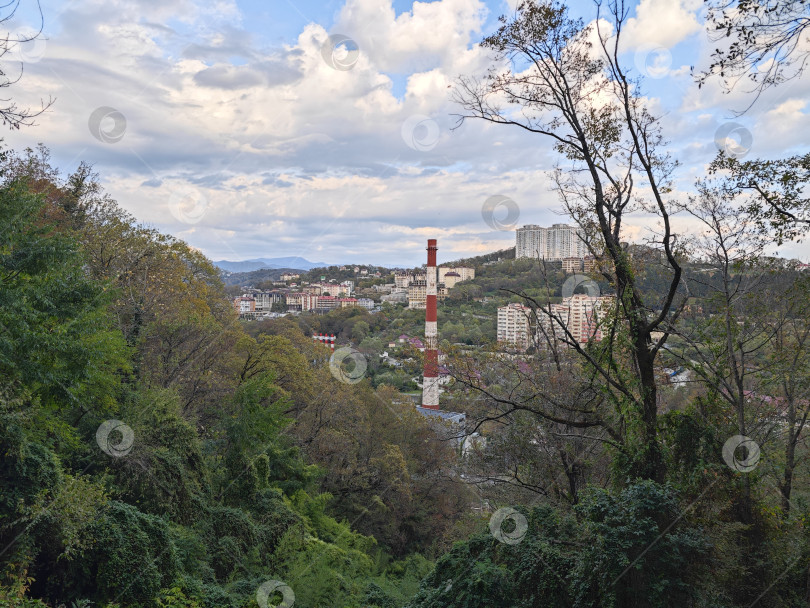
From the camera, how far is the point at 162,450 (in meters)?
11.1

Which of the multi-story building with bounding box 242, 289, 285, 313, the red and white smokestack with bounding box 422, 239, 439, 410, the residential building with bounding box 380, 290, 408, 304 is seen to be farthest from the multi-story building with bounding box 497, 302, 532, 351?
the multi-story building with bounding box 242, 289, 285, 313

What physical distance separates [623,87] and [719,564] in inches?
213

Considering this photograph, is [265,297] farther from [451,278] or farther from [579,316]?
[579,316]

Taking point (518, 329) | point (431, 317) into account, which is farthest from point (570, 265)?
point (431, 317)

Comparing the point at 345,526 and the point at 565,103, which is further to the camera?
the point at 345,526

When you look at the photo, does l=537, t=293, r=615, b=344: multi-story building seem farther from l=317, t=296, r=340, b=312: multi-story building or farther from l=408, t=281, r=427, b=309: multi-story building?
l=317, t=296, r=340, b=312: multi-story building

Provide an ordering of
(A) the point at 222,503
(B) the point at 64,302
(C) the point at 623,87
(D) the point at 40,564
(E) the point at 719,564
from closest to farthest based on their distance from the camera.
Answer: (E) the point at 719,564
(C) the point at 623,87
(D) the point at 40,564
(B) the point at 64,302
(A) the point at 222,503

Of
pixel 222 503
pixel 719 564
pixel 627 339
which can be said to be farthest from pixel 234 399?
pixel 719 564

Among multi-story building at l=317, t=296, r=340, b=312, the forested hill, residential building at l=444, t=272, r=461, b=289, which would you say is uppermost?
residential building at l=444, t=272, r=461, b=289

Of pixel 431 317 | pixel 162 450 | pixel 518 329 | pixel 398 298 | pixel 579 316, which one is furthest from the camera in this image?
pixel 398 298

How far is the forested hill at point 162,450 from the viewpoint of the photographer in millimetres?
7898

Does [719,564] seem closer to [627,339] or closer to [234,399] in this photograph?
[627,339]

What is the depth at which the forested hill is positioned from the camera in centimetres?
790

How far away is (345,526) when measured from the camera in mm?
16500
